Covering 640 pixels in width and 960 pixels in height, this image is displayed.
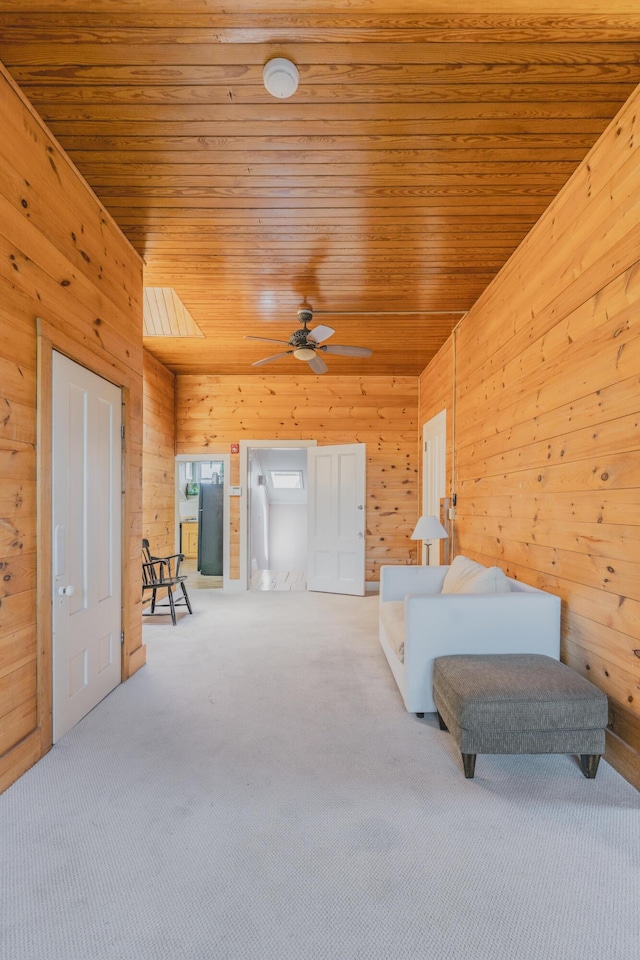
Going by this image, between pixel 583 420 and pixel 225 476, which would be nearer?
pixel 583 420

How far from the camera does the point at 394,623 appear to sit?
315 centimetres

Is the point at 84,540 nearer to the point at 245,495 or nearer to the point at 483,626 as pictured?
the point at 483,626

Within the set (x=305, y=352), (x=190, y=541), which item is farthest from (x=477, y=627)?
(x=190, y=541)

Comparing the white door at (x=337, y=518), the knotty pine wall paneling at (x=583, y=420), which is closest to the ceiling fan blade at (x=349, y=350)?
the knotty pine wall paneling at (x=583, y=420)

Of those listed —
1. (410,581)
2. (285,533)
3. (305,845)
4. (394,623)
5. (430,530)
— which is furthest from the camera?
(285,533)

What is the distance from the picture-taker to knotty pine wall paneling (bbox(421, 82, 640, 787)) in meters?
1.99

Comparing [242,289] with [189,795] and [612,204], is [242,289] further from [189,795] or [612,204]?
[189,795]

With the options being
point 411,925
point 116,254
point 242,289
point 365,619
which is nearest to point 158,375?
point 242,289

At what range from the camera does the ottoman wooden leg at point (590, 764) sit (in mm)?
1991

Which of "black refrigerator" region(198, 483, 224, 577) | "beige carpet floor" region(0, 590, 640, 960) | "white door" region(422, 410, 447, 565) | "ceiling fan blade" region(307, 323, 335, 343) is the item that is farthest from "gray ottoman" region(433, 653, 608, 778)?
"black refrigerator" region(198, 483, 224, 577)

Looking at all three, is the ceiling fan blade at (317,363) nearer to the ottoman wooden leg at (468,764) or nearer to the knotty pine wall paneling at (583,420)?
the knotty pine wall paneling at (583,420)

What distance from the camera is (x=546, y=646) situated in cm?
247

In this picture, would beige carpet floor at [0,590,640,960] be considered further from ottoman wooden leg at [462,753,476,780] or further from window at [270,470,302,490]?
window at [270,470,302,490]

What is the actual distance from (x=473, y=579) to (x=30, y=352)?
2.65 metres
